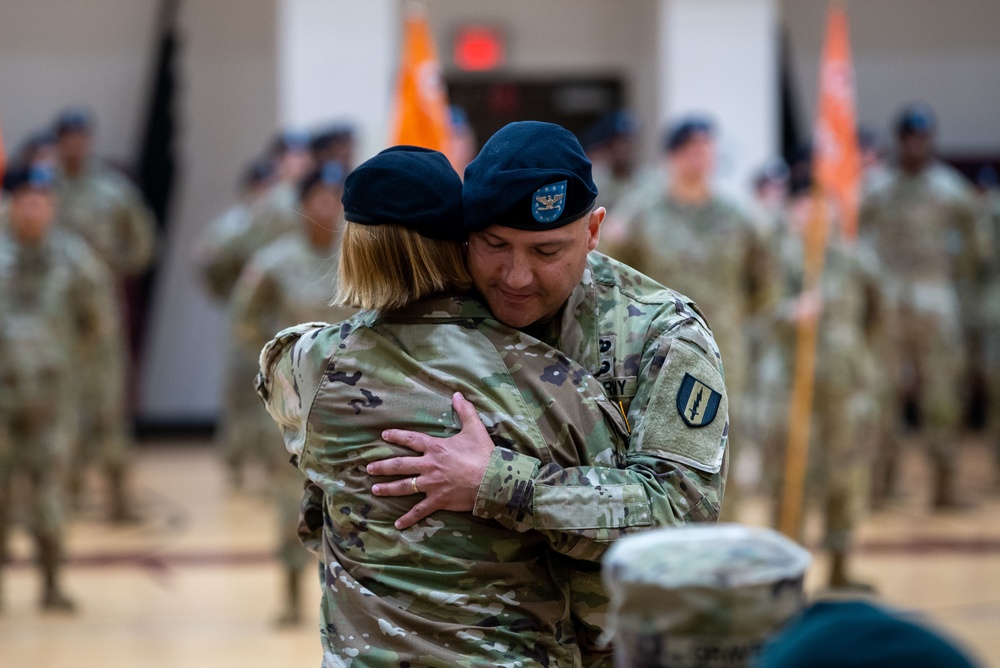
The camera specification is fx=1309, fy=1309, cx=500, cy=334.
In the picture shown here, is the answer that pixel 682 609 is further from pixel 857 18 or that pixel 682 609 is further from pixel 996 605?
pixel 857 18

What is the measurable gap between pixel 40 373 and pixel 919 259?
214 inches

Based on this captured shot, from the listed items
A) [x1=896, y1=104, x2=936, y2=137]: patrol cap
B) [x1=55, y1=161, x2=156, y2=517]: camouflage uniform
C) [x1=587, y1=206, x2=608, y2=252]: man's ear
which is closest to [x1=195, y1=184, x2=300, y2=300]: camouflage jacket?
[x1=55, y1=161, x2=156, y2=517]: camouflage uniform

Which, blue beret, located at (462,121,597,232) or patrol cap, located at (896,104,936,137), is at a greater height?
blue beret, located at (462,121,597,232)

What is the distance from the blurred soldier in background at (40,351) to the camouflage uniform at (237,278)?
2170 mm

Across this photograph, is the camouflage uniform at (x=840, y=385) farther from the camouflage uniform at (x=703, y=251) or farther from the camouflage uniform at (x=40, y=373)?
the camouflage uniform at (x=40, y=373)

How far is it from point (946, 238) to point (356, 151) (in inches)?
154

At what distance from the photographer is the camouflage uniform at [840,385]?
19.2 feet

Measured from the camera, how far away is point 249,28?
11.5m

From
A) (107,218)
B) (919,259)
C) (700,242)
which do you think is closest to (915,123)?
(919,259)

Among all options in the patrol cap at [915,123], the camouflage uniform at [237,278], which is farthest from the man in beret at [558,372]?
the patrol cap at [915,123]

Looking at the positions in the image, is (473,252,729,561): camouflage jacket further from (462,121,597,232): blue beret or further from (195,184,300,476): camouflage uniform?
(195,184,300,476): camouflage uniform

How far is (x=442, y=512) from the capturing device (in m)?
1.85

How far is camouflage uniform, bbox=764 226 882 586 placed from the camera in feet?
19.2

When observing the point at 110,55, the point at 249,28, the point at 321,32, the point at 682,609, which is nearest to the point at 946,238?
the point at 321,32
